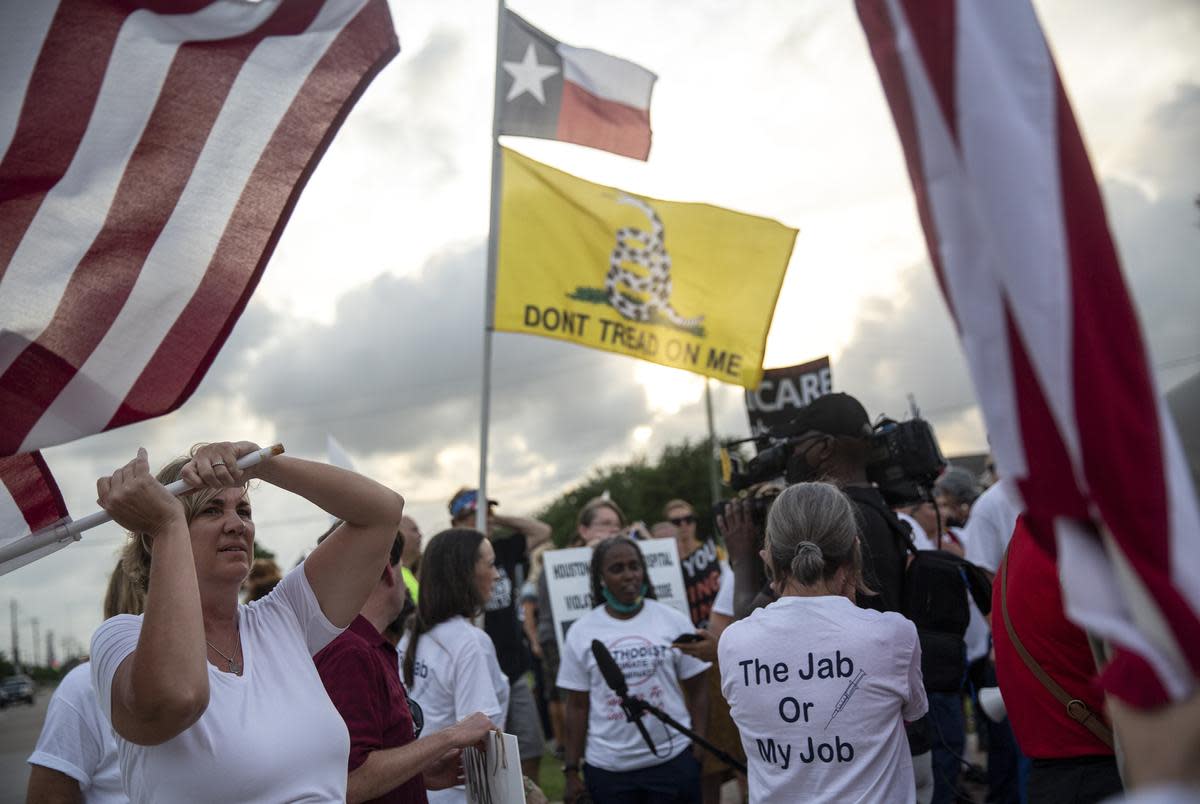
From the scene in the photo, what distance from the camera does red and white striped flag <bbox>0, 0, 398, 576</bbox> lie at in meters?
2.75

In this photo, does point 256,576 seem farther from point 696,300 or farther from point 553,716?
point 553,716

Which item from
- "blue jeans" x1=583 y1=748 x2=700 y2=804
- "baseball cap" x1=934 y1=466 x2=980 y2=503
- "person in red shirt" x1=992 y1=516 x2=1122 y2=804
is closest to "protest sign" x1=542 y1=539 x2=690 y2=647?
"blue jeans" x1=583 y1=748 x2=700 y2=804

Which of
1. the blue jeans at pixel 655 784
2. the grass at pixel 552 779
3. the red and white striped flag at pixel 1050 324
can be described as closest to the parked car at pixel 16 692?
the grass at pixel 552 779

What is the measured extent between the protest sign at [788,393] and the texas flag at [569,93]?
214cm

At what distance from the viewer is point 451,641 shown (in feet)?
15.7

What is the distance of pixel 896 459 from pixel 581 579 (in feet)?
12.4

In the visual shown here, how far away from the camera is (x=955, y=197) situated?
1528 mm

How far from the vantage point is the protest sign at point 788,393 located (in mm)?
7961

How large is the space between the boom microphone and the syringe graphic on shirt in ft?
7.48

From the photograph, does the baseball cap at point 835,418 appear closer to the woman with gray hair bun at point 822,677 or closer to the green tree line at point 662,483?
the woman with gray hair bun at point 822,677

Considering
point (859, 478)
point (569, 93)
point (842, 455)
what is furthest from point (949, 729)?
point (569, 93)

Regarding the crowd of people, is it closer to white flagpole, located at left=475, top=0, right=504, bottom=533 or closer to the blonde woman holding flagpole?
the blonde woman holding flagpole

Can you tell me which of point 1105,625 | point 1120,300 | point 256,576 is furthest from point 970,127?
point 256,576

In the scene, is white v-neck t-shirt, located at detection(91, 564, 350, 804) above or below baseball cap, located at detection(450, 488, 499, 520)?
below
